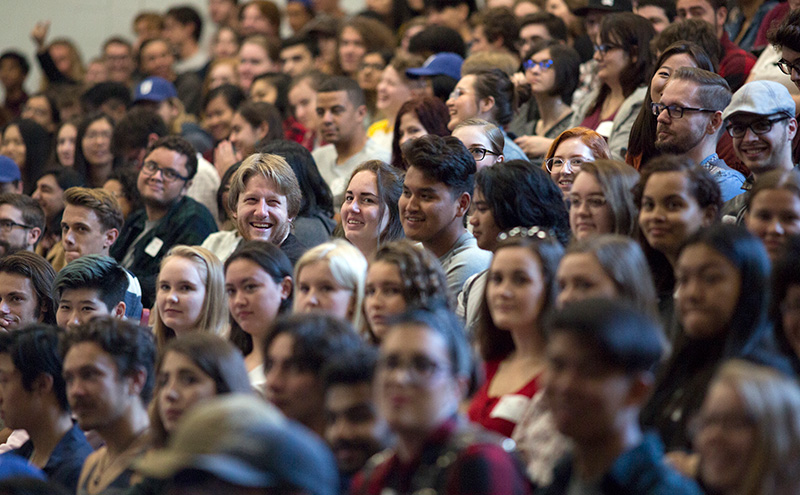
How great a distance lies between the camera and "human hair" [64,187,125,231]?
5805 mm

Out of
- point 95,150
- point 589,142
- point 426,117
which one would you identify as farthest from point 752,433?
point 95,150

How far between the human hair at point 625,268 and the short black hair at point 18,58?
950 cm

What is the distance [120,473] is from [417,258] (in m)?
1.16

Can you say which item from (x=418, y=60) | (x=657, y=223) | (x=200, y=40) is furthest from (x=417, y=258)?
(x=200, y=40)

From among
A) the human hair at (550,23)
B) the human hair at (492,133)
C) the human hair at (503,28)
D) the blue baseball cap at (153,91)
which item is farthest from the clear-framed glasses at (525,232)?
the blue baseball cap at (153,91)

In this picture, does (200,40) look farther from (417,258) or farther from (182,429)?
(182,429)

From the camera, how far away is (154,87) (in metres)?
8.52

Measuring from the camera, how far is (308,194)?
563 cm

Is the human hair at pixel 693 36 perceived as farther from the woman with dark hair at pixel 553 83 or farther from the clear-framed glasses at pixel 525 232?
the clear-framed glasses at pixel 525 232

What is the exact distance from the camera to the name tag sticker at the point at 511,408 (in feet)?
9.75

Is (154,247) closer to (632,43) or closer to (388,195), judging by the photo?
(388,195)

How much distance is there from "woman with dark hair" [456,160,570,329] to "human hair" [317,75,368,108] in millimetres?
2855

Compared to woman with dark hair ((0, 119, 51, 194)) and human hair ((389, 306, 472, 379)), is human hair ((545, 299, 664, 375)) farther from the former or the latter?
woman with dark hair ((0, 119, 51, 194))

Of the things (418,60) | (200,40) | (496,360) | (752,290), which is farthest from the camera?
(200,40)
